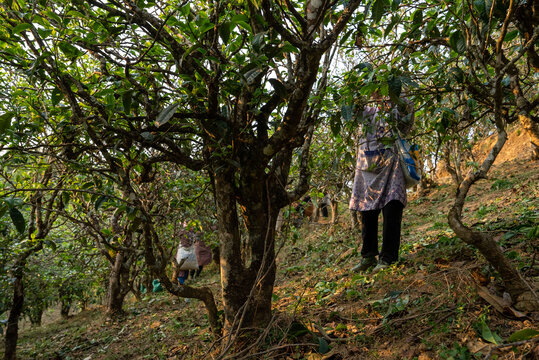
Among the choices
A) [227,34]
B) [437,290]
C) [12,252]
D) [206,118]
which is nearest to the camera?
[227,34]

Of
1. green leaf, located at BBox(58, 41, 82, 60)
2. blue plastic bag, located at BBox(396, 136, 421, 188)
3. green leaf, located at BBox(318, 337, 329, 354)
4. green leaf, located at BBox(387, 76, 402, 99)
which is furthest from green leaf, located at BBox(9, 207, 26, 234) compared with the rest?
blue plastic bag, located at BBox(396, 136, 421, 188)

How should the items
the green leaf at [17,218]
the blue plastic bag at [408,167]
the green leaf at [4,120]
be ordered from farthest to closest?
1. the blue plastic bag at [408,167]
2. the green leaf at [4,120]
3. the green leaf at [17,218]

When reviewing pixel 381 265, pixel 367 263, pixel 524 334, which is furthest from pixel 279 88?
pixel 367 263

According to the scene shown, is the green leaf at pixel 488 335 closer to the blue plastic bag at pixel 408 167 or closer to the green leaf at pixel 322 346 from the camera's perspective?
the green leaf at pixel 322 346

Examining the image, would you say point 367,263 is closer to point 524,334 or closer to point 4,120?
point 524,334

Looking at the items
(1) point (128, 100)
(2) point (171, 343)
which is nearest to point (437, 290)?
(1) point (128, 100)

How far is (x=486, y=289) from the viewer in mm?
1850

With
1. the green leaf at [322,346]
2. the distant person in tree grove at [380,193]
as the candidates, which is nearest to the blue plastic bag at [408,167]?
the distant person in tree grove at [380,193]

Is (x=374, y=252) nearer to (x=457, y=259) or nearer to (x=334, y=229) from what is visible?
(x=457, y=259)

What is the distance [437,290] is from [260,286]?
1.35 metres

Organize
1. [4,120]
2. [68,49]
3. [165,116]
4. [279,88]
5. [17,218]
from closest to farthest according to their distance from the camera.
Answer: [17,218], [4,120], [165,116], [279,88], [68,49]

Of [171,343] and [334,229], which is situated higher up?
[334,229]

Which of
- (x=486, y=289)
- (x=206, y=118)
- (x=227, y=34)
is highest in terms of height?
(x=227, y=34)

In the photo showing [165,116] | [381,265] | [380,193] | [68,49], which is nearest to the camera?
[165,116]
